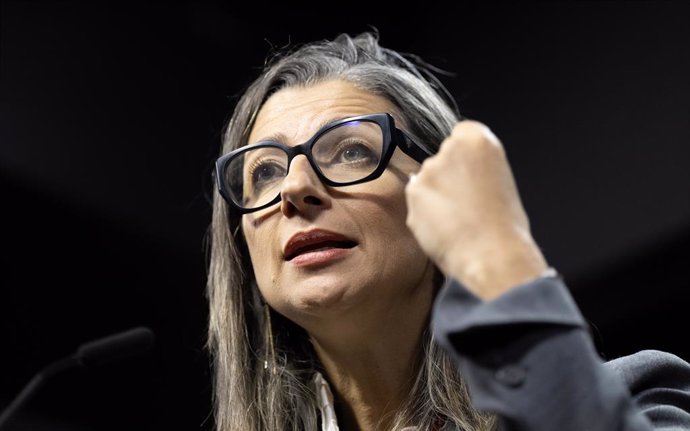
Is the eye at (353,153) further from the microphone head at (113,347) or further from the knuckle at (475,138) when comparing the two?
the microphone head at (113,347)

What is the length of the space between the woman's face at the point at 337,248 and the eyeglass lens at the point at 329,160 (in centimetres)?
2

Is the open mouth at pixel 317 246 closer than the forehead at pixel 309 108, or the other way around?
the open mouth at pixel 317 246

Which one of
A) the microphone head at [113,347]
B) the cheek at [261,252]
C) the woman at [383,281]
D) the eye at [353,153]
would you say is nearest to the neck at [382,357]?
the woman at [383,281]

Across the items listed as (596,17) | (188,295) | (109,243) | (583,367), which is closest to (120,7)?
(109,243)

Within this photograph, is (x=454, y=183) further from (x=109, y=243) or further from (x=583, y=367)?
(x=109, y=243)

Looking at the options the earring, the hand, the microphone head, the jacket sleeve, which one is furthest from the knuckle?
→ the microphone head

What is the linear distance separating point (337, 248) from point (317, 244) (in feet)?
0.10

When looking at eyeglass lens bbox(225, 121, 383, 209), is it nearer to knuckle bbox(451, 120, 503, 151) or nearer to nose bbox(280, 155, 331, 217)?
nose bbox(280, 155, 331, 217)

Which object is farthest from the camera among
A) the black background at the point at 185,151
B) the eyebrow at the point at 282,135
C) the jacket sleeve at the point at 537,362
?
the black background at the point at 185,151

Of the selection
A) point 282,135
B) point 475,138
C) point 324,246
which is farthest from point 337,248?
point 475,138

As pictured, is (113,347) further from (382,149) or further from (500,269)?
(500,269)

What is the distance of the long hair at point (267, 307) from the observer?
149cm

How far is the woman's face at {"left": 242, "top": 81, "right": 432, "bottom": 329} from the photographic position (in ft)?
4.20

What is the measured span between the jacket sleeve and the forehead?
0.68 metres
